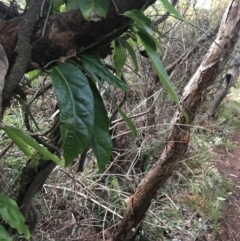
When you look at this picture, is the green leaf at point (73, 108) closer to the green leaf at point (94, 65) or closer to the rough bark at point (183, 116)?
the green leaf at point (94, 65)

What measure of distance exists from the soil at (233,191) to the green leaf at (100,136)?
2.56 m

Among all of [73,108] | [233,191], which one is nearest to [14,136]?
[73,108]

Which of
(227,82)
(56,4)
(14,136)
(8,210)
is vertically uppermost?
(56,4)

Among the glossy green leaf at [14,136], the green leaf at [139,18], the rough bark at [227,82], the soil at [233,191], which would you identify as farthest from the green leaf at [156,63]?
the rough bark at [227,82]

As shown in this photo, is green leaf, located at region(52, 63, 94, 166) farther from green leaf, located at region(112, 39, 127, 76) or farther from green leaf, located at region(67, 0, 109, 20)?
green leaf, located at region(112, 39, 127, 76)

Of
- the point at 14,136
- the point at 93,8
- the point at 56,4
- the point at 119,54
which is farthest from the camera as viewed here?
the point at 119,54

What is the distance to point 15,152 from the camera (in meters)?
1.91

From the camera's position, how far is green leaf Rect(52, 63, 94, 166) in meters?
0.62

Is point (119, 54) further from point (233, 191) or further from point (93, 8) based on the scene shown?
point (233, 191)

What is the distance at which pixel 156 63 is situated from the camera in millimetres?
633

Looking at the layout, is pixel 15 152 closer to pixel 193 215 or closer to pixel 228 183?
pixel 193 215

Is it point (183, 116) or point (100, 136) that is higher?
point (100, 136)

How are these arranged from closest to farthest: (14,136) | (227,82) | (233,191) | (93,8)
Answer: (93,8) → (14,136) → (233,191) → (227,82)

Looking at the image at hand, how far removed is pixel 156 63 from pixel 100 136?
19cm
